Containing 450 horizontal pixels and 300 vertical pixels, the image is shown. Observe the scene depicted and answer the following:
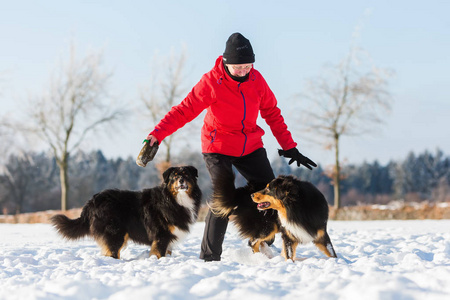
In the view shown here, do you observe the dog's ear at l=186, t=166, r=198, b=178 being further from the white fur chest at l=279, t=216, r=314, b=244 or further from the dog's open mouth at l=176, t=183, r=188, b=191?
the white fur chest at l=279, t=216, r=314, b=244

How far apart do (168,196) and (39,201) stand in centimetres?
4066

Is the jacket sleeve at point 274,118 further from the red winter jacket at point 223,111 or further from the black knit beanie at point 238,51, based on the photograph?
the black knit beanie at point 238,51

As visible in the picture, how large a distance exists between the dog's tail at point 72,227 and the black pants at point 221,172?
1.52m

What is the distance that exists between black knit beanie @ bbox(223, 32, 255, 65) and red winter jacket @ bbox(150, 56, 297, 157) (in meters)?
0.16

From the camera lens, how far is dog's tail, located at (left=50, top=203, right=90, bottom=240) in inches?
197

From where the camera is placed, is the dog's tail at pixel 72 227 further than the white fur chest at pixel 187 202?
Yes

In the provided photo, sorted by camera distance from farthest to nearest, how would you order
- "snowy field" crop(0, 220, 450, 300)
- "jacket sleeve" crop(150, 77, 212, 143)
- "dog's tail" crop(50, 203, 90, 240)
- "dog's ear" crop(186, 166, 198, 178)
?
"dog's tail" crop(50, 203, 90, 240) < "dog's ear" crop(186, 166, 198, 178) < "jacket sleeve" crop(150, 77, 212, 143) < "snowy field" crop(0, 220, 450, 300)

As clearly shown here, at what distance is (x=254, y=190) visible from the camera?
462 cm

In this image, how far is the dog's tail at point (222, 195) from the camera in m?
4.43

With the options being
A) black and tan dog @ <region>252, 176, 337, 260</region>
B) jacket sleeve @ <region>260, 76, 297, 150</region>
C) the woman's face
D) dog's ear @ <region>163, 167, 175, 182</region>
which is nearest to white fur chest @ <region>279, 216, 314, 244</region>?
black and tan dog @ <region>252, 176, 337, 260</region>

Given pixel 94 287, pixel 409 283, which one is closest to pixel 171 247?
pixel 94 287

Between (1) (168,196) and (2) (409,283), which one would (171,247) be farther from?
(2) (409,283)

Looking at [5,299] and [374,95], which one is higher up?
[374,95]

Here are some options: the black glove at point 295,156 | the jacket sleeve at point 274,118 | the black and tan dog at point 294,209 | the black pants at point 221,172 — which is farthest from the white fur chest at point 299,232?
the jacket sleeve at point 274,118
